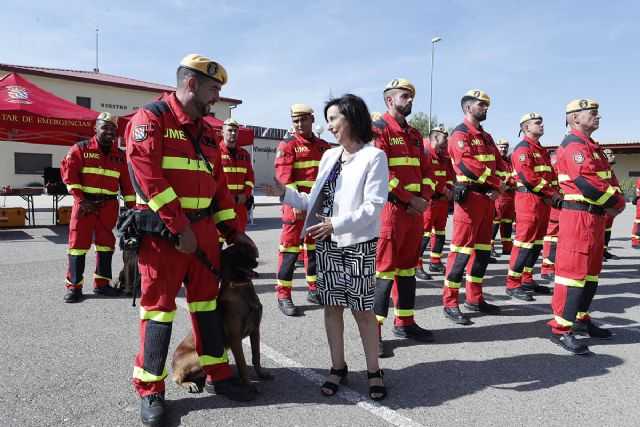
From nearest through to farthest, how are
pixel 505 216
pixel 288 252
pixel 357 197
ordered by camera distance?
pixel 357 197 < pixel 288 252 < pixel 505 216

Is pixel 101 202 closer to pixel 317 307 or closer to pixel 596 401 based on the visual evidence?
pixel 317 307

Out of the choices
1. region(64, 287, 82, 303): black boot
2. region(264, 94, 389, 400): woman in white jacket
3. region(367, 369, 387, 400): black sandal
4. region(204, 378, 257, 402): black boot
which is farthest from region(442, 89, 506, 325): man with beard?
region(64, 287, 82, 303): black boot

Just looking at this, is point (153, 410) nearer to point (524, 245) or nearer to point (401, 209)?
point (401, 209)

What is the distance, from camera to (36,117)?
10375mm

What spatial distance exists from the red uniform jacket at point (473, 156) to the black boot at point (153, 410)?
382 centimetres

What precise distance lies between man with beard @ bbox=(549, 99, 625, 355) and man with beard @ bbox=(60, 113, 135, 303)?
5229 mm

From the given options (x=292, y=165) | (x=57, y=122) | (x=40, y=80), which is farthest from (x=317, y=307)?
(x=40, y=80)

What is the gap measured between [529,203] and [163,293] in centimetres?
519

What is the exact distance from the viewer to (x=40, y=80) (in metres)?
26.9

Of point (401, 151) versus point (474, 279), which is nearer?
point (401, 151)

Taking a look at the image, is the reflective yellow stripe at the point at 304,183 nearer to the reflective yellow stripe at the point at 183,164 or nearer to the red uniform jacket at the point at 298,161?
the red uniform jacket at the point at 298,161

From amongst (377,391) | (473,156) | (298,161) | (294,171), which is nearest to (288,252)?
(294,171)

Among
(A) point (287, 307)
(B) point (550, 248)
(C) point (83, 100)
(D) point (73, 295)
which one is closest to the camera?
(A) point (287, 307)

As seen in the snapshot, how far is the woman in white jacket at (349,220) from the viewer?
2.97 metres
